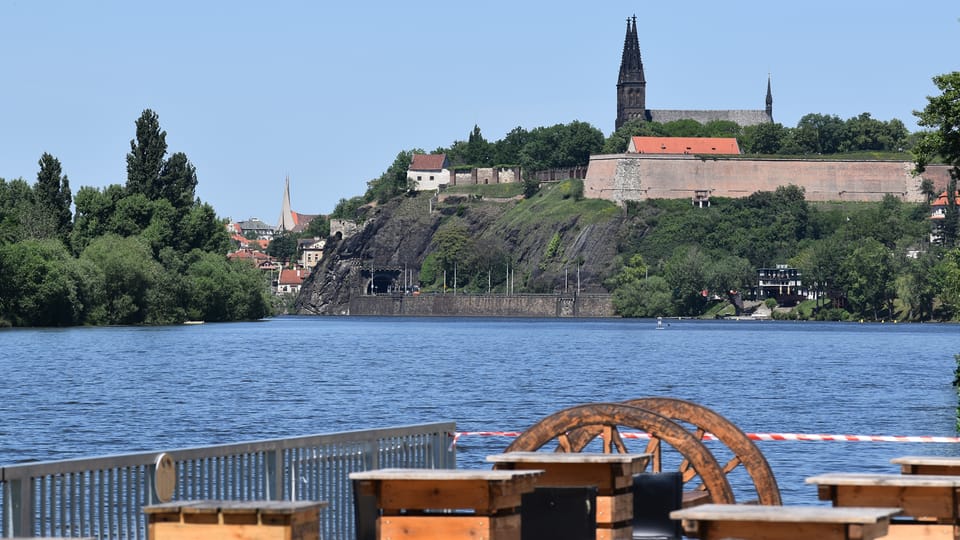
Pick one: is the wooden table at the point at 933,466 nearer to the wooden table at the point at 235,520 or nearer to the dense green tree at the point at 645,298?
the wooden table at the point at 235,520

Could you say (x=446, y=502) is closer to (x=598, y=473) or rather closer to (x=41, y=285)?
(x=598, y=473)

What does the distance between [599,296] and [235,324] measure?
6610 cm

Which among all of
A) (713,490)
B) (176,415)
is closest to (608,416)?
(713,490)

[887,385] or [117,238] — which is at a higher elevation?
[117,238]

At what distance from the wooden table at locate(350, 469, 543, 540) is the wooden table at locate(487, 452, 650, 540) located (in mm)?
852

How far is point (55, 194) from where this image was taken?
10775 cm

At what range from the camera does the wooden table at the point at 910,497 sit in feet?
29.3

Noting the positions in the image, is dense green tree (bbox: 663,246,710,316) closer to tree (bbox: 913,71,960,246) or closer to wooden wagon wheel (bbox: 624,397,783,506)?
tree (bbox: 913,71,960,246)

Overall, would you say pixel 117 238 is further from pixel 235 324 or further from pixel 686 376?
pixel 686 376

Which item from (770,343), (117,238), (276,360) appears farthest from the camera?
(770,343)

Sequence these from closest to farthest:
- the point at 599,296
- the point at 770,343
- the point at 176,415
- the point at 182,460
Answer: the point at 182,460, the point at 176,415, the point at 770,343, the point at 599,296

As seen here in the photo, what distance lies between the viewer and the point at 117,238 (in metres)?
106

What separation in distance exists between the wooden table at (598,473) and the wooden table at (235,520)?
218 centimetres

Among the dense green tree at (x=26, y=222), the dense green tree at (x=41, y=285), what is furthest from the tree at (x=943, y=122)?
the dense green tree at (x=26, y=222)
